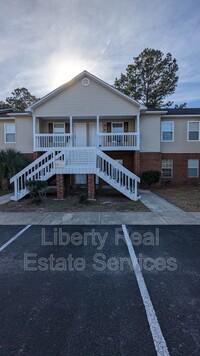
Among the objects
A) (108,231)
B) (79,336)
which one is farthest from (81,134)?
(79,336)

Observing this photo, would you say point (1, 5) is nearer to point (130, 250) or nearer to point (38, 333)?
point (130, 250)

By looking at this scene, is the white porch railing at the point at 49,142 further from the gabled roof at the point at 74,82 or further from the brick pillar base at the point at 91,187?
the brick pillar base at the point at 91,187

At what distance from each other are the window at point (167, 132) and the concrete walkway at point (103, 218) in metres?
9.35

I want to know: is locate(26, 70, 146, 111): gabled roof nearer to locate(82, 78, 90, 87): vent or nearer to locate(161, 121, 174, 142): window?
locate(82, 78, 90, 87): vent

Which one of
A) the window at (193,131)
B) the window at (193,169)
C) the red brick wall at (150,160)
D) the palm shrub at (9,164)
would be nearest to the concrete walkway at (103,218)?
the palm shrub at (9,164)

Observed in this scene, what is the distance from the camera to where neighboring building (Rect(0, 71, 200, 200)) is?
14.6 metres

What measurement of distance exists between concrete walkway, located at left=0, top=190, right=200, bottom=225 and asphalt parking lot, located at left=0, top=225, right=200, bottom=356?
4.27 ft

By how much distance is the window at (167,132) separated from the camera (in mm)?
16453

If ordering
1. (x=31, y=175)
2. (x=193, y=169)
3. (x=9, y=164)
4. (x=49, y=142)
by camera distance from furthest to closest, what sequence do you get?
(x=193, y=169) → (x=49, y=142) → (x=9, y=164) → (x=31, y=175)

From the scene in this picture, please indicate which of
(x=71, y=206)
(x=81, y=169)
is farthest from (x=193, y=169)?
(x=71, y=206)

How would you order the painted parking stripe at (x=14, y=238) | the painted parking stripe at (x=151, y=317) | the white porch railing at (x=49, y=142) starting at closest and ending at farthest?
1. the painted parking stripe at (x=151, y=317)
2. the painted parking stripe at (x=14, y=238)
3. the white porch railing at (x=49, y=142)

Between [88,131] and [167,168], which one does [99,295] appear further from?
[167,168]

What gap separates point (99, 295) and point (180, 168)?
15.2 m

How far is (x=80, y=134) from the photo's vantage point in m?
16.4
